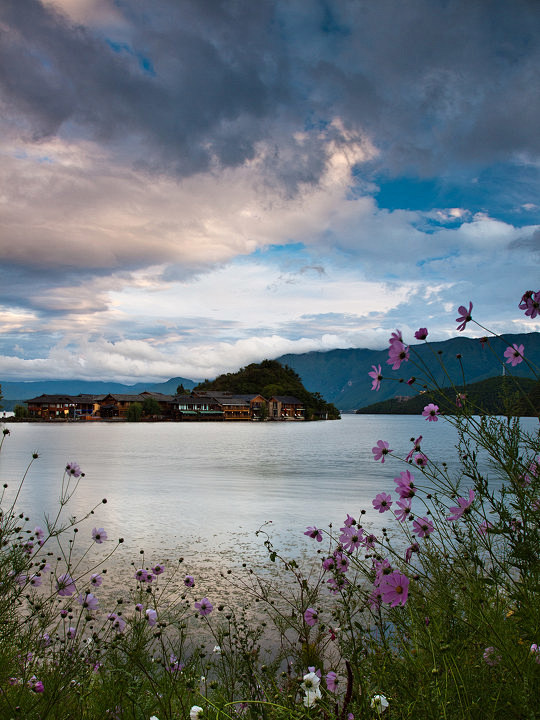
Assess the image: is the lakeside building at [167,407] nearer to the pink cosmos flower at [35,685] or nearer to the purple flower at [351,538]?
the pink cosmos flower at [35,685]

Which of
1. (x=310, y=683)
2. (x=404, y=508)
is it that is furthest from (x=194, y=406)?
(x=310, y=683)

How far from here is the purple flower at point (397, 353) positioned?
8.30ft

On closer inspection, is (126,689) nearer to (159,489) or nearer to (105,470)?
(159,489)

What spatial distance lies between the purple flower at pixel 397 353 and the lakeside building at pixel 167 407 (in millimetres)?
107212

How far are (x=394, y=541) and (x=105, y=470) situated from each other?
1655 centimetres

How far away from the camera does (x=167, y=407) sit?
114062mm

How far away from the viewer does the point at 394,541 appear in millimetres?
8906

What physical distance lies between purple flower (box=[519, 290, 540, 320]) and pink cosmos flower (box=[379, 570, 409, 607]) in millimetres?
1535

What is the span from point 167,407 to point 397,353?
11451 centimetres

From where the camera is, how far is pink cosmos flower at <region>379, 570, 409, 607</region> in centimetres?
202

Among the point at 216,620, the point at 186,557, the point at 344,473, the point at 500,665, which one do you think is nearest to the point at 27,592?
the point at 216,620

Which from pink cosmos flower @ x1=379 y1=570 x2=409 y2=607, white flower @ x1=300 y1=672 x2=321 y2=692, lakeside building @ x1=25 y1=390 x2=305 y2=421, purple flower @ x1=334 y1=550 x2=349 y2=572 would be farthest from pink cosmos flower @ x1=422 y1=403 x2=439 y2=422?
lakeside building @ x1=25 y1=390 x2=305 y2=421

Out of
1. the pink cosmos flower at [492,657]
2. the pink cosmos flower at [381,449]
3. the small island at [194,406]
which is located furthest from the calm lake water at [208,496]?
the small island at [194,406]

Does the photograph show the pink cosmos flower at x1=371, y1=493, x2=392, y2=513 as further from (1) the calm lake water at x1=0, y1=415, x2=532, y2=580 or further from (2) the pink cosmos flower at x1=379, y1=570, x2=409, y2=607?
(1) the calm lake water at x1=0, y1=415, x2=532, y2=580
